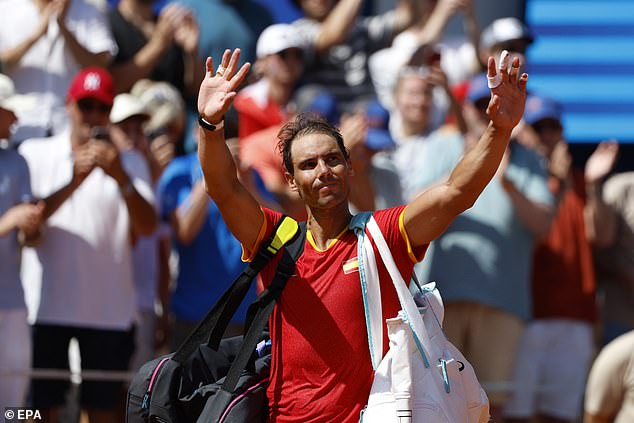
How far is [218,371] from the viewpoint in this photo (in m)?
5.16

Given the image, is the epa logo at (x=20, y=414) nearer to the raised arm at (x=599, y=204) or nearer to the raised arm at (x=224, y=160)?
the raised arm at (x=224, y=160)

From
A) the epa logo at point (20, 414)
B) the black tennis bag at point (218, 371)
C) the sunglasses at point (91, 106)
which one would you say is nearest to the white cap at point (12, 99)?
the sunglasses at point (91, 106)

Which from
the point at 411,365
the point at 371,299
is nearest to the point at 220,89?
the point at 371,299

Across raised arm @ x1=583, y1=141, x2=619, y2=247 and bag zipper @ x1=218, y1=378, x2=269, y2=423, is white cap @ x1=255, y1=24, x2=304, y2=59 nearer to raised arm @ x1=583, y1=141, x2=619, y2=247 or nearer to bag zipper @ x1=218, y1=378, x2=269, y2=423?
raised arm @ x1=583, y1=141, x2=619, y2=247

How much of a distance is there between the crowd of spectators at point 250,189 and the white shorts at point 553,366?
0.01 metres

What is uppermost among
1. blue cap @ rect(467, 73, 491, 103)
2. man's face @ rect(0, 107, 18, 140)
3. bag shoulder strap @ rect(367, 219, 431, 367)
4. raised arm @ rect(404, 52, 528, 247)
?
blue cap @ rect(467, 73, 491, 103)

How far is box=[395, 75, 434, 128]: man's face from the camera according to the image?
9.38 metres

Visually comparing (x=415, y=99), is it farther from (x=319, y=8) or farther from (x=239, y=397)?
(x=239, y=397)

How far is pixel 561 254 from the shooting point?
365 inches

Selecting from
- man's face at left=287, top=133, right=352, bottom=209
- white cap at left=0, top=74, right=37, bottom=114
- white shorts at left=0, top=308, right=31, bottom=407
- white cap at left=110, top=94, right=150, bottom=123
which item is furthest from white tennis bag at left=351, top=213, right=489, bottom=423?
white cap at left=110, top=94, right=150, bottom=123

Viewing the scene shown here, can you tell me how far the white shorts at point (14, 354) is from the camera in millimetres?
7340

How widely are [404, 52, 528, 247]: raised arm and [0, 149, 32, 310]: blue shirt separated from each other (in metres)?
3.39

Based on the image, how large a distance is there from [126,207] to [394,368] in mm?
3703

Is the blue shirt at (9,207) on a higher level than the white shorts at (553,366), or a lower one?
higher
